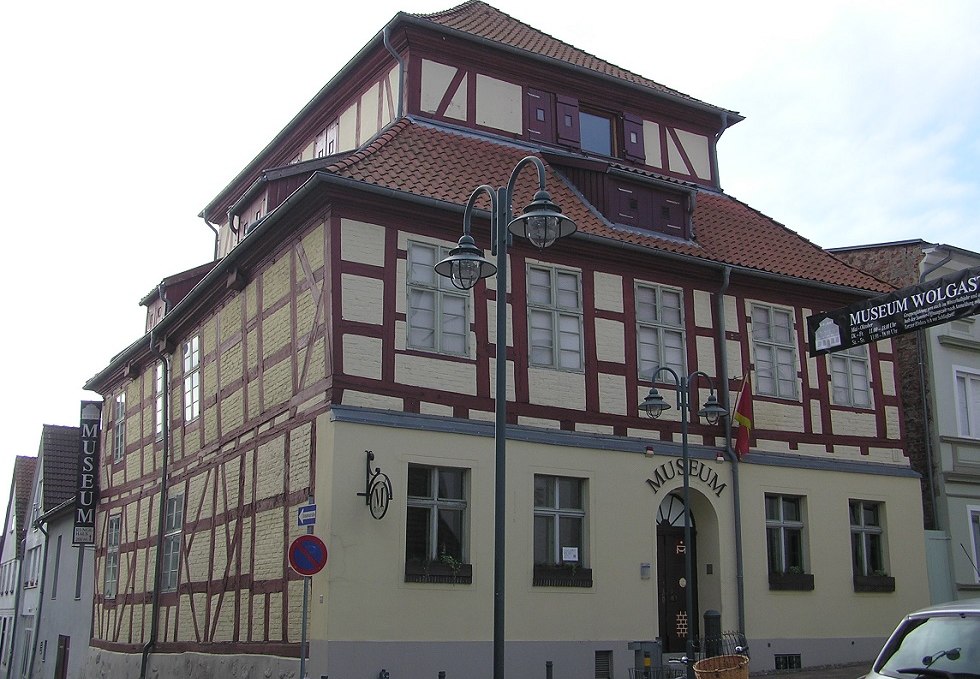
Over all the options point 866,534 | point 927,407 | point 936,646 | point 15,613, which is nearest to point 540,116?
point 866,534

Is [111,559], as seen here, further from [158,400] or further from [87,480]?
[158,400]

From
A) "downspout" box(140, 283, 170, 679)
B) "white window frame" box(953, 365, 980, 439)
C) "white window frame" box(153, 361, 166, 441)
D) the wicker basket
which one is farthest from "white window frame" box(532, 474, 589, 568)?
"white window frame" box(953, 365, 980, 439)

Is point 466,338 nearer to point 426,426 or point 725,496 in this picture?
point 426,426

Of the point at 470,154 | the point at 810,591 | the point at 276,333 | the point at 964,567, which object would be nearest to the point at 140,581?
the point at 276,333

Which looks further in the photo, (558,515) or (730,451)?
(730,451)

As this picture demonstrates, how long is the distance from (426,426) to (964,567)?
44.1 feet

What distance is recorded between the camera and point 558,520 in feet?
58.5

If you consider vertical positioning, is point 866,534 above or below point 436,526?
above

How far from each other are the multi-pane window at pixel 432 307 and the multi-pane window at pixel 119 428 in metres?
13.7

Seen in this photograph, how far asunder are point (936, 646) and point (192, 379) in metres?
18.4

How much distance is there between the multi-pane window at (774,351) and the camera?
21.1 m

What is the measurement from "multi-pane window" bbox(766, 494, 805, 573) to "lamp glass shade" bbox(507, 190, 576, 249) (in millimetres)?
10558

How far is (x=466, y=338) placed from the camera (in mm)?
17609

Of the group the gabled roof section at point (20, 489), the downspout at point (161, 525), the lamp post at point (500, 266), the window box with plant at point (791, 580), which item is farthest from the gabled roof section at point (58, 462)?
the lamp post at point (500, 266)
